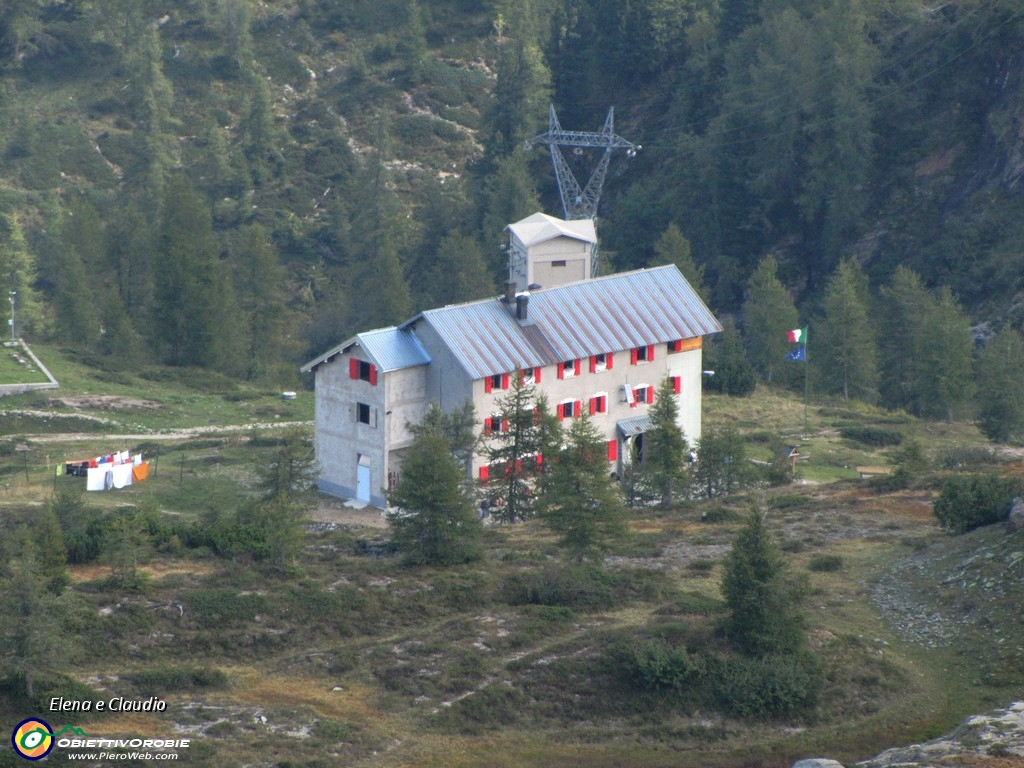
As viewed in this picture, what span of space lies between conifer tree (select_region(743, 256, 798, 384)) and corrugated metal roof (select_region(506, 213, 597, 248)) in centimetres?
1895

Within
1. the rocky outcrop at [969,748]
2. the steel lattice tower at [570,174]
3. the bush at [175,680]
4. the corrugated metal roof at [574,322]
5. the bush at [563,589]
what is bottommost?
the rocky outcrop at [969,748]

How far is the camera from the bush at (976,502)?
5638 cm

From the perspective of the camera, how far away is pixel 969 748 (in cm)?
3962

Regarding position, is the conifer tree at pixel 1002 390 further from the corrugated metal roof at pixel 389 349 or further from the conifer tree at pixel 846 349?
the corrugated metal roof at pixel 389 349

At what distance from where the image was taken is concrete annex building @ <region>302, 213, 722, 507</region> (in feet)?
223

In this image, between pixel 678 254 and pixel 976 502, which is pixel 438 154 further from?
pixel 976 502

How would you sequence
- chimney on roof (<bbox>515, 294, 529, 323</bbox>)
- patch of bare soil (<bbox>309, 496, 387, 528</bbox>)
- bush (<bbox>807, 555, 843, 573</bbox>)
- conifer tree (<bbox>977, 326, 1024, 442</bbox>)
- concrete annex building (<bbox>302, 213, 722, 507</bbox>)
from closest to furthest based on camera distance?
1. bush (<bbox>807, 555, 843, 573</bbox>)
2. patch of bare soil (<bbox>309, 496, 387, 528</bbox>)
3. concrete annex building (<bbox>302, 213, 722, 507</bbox>)
4. chimney on roof (<bbox>515, 294, 529, 323</bbox>)
5. conifer tree (<bbox>977, 326, 1024, 442</bbox>)

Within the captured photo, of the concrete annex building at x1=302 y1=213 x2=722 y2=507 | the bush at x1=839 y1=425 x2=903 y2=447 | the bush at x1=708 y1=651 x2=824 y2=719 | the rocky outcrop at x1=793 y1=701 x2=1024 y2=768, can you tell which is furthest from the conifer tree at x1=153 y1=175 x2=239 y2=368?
the rocky outcrop at x1=793 y1=701 x2=1024 y2=768

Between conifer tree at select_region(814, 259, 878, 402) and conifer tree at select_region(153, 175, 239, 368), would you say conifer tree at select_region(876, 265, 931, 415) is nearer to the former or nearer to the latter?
conifer tree at select_region(814, 259, 878, 402)

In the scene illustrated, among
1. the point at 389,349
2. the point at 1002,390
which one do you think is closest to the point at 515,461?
the point at 389,349

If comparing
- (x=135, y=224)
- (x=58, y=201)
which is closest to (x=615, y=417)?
(x=135, y=224)

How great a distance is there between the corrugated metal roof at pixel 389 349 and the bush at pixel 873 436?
26.2 metres

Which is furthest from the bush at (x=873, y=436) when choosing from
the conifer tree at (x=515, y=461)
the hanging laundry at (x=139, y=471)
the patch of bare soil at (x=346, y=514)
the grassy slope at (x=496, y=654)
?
the hanging laundry at (x=139, y=471)

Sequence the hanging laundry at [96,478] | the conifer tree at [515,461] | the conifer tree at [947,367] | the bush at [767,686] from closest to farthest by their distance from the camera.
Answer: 1. the bush at [767,686]
2. the conifer tree at [515,461]
3. the hanging laundry at [96,478]
4. the conifer tree at [947,367]
